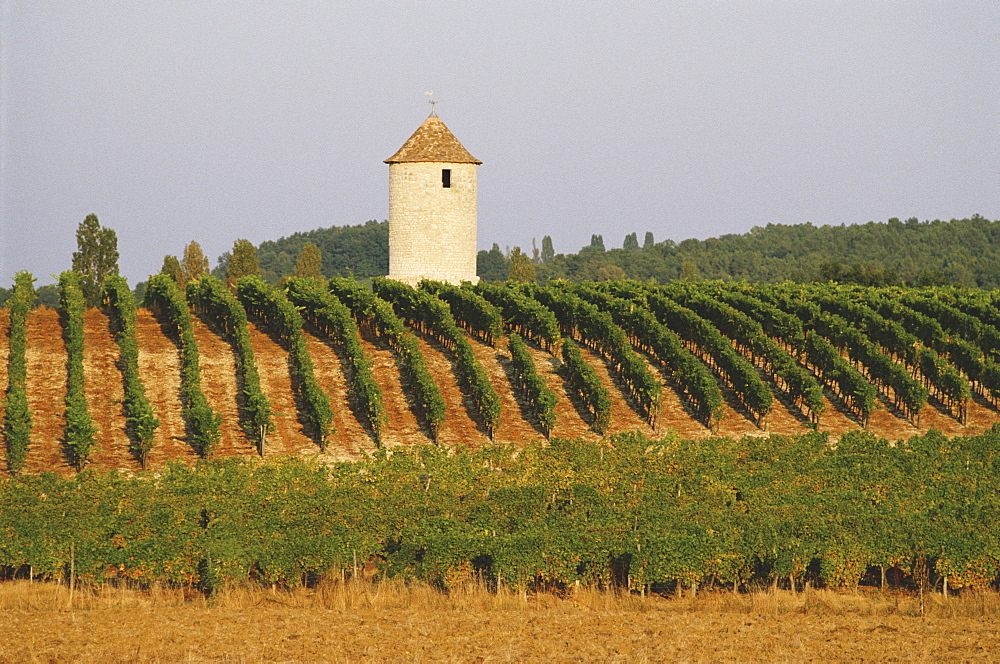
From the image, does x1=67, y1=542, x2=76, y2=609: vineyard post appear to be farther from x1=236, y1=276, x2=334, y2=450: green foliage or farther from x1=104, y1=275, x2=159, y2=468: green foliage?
x1=236, y1=276, x2=334, y2=450: green foliage

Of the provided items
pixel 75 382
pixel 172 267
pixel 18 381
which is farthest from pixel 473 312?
pixel 172 267

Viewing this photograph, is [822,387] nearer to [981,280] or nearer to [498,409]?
[498,409]

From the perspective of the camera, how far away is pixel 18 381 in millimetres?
30547

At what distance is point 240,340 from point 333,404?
4207mm

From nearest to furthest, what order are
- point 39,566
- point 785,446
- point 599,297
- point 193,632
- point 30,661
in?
point 30,661, point 193,632, point 39,566, point 785,446, point 599,297

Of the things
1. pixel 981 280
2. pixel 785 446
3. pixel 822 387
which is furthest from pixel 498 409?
pixel 981 280

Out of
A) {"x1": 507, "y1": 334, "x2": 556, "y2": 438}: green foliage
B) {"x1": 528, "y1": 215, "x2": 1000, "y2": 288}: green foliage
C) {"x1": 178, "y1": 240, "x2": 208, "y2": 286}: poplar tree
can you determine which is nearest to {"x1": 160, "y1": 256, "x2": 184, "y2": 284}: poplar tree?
{"x1": 178, "y1": 240, "x2": 208, "y2": 286}: poplar tree

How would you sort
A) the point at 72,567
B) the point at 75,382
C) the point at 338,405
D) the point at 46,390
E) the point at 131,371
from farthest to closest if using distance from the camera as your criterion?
the point at 338,405
the point at 46,390
the point at 131,371
the point at 75,382
the point at 72,567

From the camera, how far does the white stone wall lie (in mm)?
46406

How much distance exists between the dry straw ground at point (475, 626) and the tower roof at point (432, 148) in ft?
94.9

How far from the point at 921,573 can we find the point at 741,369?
46.1 ft

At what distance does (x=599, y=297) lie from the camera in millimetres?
41594

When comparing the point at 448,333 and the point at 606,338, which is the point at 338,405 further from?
the point at 606,338

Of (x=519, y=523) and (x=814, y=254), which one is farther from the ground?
(x=814, y=254)
